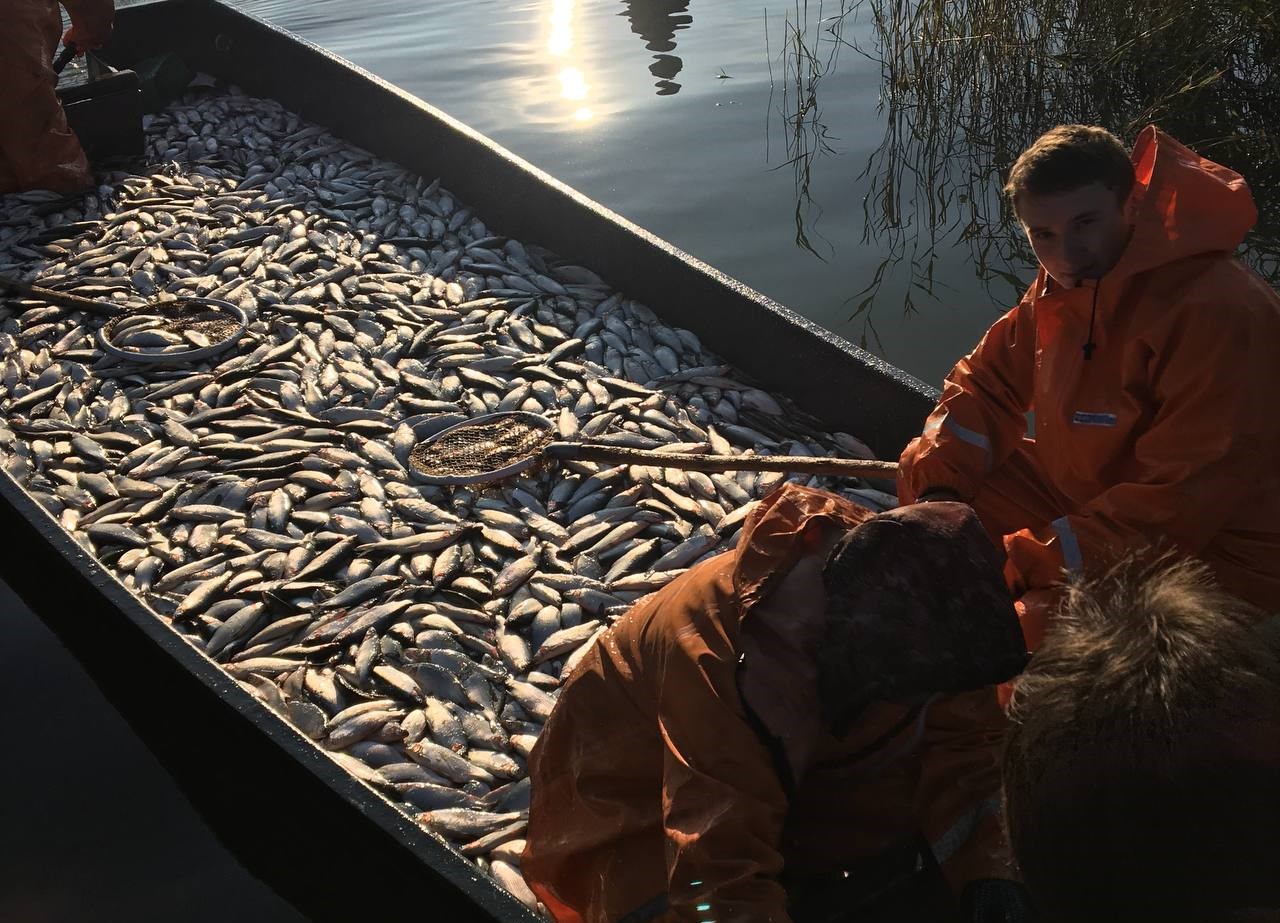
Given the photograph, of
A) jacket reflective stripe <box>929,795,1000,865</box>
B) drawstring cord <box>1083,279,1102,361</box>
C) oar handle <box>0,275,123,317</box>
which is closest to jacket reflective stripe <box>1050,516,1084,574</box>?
drawstring cord <box>1083,279,1102,361</box>

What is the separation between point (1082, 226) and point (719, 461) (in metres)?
1.76

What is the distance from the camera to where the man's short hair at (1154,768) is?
956 millimetres

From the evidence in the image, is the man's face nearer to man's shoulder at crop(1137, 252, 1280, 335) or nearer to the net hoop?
man's shoulder at crop(1137, 252, 1280, 335)

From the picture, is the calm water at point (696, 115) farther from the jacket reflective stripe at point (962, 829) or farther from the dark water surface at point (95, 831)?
the jacket reflective stripe at point (962, 829)

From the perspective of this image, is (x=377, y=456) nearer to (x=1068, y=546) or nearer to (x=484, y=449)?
(x=484, y=449)

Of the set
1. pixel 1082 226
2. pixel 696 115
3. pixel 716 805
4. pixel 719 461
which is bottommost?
pixel 696 115

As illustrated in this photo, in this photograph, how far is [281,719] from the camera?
9.98 ft

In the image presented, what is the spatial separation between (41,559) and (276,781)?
1.51 m

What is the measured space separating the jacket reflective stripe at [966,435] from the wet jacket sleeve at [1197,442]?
58cm

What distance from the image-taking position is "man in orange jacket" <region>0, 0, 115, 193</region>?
7.02 meters

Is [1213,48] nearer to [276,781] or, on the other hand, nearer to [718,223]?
[718,223]

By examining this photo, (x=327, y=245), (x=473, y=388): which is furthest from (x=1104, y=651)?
(x=327, y=245)

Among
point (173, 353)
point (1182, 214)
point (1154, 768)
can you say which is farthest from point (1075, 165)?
point (173, 353)

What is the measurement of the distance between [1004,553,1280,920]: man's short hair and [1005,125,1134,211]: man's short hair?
2.02 m
